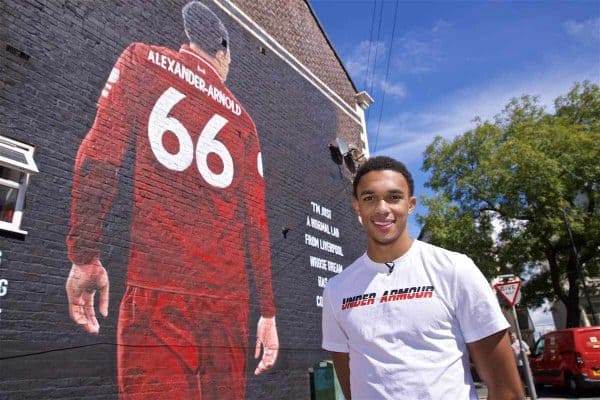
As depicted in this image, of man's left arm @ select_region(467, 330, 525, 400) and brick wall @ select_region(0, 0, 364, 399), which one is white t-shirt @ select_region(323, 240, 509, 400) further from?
brick wall @ select_region(0, 0, 364, 399)

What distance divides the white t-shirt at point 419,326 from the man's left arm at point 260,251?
646cm

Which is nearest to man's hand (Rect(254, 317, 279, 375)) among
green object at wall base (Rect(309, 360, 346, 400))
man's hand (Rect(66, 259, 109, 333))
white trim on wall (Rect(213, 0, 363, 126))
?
green object at wall base (Rect(309, 360, 346, 400))

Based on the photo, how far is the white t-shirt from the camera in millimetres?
1721

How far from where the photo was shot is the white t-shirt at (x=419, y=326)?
1.72 m

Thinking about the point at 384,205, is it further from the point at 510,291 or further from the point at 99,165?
the point at 510,291

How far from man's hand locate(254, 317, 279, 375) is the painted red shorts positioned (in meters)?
0.36

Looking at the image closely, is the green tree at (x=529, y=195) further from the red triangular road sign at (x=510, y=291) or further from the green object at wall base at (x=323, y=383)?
the green object at wall base at (x=323, y=383)

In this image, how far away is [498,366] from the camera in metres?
1.72

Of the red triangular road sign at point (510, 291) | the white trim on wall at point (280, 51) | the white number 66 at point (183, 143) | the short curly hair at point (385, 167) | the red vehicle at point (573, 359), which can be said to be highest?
the white trim on wall at point (280, 51)

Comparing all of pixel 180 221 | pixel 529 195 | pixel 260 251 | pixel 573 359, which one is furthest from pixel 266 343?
pixel 529 195

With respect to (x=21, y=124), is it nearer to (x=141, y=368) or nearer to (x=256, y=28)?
(x=141, y=368)

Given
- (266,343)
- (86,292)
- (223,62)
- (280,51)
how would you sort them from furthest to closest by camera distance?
(280,51)
(223,62)
(266,343)
(86,292)

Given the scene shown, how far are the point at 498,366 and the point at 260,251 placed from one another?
718 cm

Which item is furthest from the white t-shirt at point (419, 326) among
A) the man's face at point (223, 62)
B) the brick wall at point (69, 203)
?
the man's face at point (223, 62)
